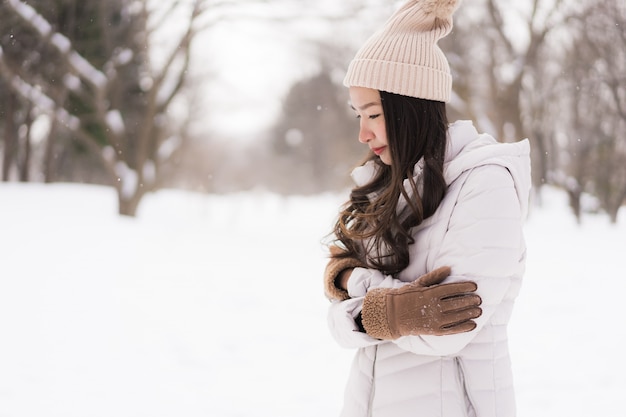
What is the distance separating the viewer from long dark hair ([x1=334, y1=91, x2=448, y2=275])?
1.39 m

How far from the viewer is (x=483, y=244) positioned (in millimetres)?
1242

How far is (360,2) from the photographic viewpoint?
9.63 metres

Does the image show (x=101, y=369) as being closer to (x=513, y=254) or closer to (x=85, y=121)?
(x=513, y=254)


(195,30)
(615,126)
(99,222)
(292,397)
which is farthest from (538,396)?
(615,126)

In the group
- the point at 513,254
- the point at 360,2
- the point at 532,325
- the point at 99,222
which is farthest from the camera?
the point at 360,2

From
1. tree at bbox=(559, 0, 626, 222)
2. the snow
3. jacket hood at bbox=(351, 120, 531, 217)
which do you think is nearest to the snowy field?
the snow

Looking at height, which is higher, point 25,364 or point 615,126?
point 615,126

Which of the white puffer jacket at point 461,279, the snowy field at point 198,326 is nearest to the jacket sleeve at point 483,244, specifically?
the white puffer jacket at point 461,279

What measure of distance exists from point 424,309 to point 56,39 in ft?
31.8

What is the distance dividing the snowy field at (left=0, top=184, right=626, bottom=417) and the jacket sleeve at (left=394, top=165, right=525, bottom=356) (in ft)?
8.42

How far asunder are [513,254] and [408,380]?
1.39ft

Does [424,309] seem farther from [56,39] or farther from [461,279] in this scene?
[56,39]

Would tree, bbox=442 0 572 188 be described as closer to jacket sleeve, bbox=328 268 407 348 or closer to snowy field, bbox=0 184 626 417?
snowy field, bbox=0 184 626 417

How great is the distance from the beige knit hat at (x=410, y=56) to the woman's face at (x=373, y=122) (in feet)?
0.10
